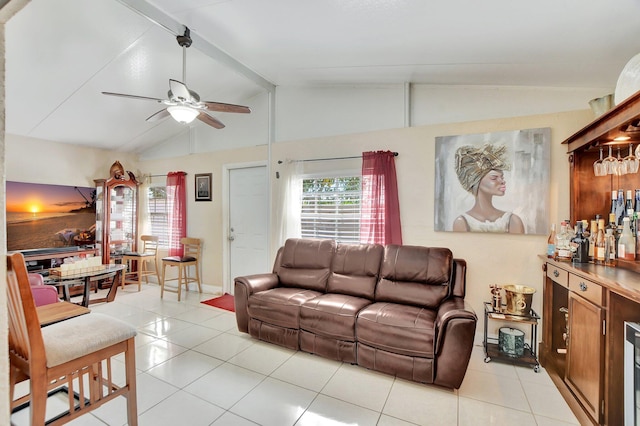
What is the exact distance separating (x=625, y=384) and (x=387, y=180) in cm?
233

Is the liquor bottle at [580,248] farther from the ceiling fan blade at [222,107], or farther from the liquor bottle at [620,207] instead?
the ceiling fan blade at [222,107]

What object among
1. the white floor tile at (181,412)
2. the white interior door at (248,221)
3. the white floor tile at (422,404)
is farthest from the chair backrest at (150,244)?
the white floor tile at (422,404)

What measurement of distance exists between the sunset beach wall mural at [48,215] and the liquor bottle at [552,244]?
637 cm

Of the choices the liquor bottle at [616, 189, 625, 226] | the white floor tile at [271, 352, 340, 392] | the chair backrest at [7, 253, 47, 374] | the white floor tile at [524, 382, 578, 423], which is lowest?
the white floor tile at [524, 382, 578, 423]

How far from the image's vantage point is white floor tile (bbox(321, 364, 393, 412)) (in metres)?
2.07

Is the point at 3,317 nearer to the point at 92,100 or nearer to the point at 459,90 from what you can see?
the point at 459,90

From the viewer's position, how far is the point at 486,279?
295 centimetres

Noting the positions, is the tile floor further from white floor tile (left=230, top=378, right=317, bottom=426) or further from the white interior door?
the white interior door

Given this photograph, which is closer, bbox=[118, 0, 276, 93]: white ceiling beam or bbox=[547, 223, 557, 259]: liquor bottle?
bbox=[118, 0, 276, 93]: white ceiling beam

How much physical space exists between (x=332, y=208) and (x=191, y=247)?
8.66 ft

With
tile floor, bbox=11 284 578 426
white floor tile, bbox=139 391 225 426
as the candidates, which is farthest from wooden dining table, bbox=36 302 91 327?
white floor tile, bbox=139 391 225 426

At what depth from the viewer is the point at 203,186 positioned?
15.8 feet

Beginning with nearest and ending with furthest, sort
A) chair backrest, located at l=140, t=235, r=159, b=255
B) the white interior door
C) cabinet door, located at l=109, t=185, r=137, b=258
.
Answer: the white interior door, cabinet door, located at l=109, t=185, r=137, b=258, chair backrest, located at l=140, t=235, r=159, b=255

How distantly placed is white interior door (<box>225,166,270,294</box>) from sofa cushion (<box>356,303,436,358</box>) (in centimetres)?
218
